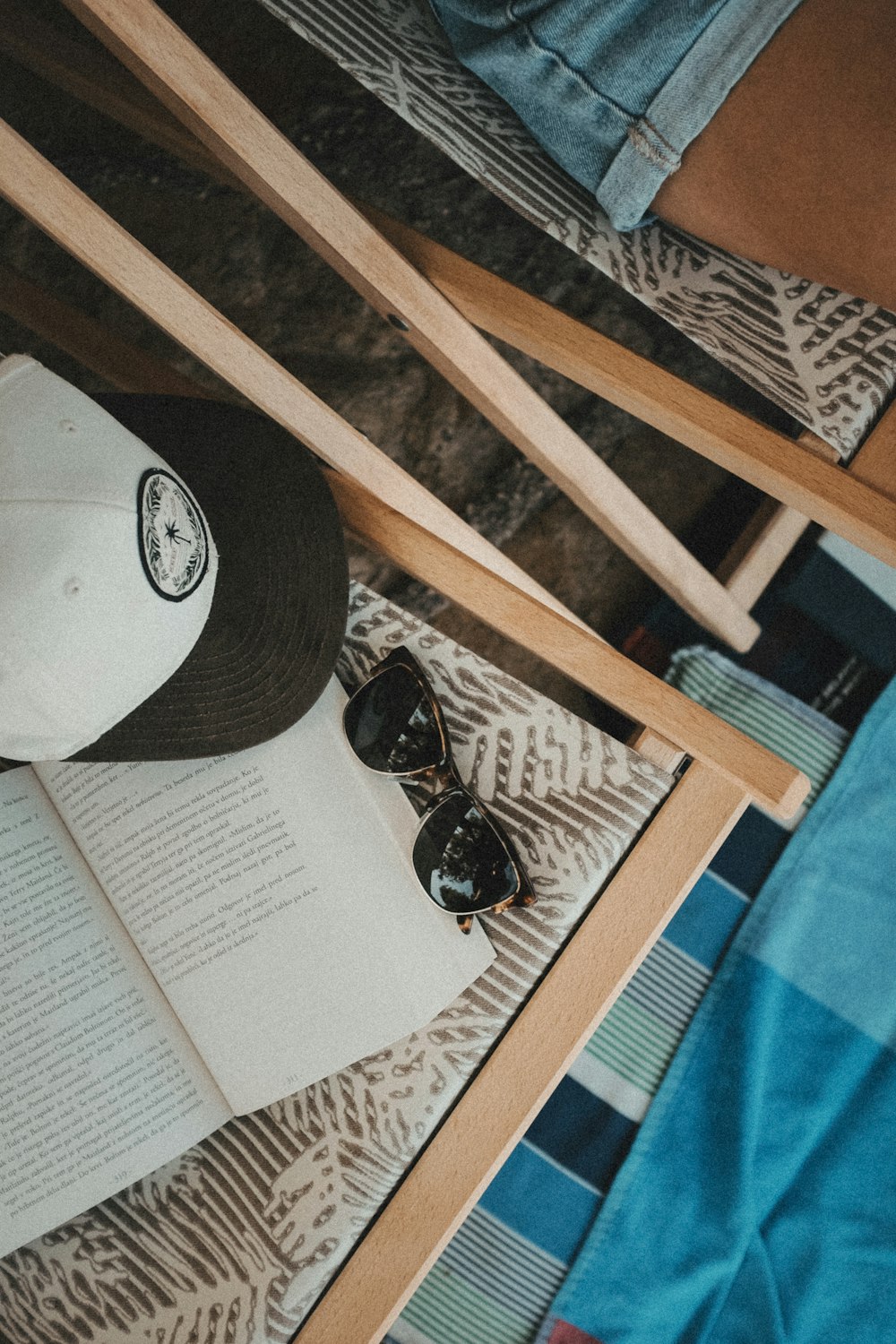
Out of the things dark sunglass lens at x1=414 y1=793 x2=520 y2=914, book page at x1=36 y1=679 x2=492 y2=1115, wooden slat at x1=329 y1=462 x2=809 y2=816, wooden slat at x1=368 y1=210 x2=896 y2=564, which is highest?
wooden slat at x1=368 y1=210 x2=896 y2=564

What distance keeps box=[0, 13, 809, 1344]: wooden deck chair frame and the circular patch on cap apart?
0.08 m

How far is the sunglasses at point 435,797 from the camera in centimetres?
60

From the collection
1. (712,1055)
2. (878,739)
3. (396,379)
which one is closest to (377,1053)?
(712,1055)

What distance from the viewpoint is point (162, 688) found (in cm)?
62

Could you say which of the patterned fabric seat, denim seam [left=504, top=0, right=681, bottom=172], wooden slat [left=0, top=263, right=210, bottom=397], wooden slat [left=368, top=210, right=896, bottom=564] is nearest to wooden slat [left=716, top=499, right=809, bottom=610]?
the patterned fabric seat

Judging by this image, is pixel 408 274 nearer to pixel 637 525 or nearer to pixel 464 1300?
pixel 637 525

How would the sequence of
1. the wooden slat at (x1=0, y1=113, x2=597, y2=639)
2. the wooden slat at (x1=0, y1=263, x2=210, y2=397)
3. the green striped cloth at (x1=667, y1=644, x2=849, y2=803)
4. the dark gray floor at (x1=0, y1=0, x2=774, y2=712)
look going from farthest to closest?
the dark gray floor at (x1=0, y1=0, x2=774, y2=712) → the green striped cloth at (x1=667, y1=644, x2=849, y2=803) → the wooden slat at (x1=0, y1=263, x2=210, y2=397) → the wooden slat at (x1=0, y1=113, x2=597, y2=639)

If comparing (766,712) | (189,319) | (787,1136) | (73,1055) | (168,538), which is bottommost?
(73,1055)

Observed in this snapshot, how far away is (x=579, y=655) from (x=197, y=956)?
0.33 meters

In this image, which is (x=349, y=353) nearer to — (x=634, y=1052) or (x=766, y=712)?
(x=766, y=712)

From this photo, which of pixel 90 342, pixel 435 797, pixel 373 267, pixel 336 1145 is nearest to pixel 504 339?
pixel 373 267

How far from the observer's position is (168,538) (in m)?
0.57

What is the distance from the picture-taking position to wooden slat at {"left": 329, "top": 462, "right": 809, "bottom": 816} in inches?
22.6

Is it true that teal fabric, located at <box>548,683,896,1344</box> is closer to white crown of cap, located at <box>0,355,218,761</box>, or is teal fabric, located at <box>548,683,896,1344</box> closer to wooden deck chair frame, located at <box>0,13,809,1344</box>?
wooden deck chair frame, located at <box>0,13,809,1344</box>
